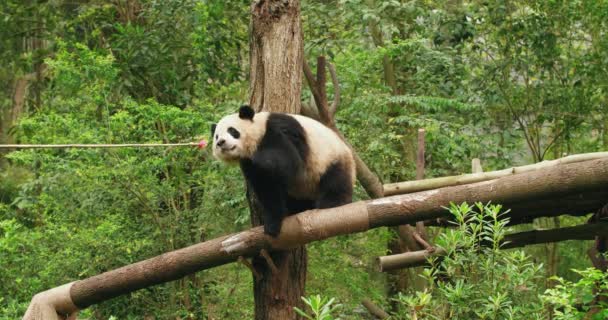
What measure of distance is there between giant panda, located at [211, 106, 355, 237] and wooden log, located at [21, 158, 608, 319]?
6.8 inches

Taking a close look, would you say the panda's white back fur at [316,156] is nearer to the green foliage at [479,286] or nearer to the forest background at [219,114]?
the forest background at [219,114]

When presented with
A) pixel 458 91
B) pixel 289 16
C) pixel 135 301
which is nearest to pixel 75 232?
pixel 135 301

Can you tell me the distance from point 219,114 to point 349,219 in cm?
316

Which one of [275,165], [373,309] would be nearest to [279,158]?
[275,165]

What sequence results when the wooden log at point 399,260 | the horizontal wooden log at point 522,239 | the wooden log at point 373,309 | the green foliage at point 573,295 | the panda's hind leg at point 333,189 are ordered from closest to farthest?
the green foliage at point 573,295 → the panda's hind leg at point 333,189 → the horizontal wooden log at point 522,239 → the wooden log at point 399,260 → the wooden log at point 373,309

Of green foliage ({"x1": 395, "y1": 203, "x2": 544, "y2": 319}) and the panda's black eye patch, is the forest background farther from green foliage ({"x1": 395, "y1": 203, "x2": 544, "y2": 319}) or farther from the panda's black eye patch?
green foliage ({"x1": 395, "y1": 203, "x2": 544, "y2": 319})

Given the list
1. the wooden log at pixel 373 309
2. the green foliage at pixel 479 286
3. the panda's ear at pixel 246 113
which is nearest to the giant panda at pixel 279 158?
the panda's ear at pixel 246 113

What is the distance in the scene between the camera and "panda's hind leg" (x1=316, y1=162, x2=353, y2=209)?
5277 mm

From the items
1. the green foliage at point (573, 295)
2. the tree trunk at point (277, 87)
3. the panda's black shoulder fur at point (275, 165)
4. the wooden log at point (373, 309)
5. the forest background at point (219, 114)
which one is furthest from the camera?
the wooden log at point (373, 309)

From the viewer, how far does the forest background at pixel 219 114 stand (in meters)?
6.96

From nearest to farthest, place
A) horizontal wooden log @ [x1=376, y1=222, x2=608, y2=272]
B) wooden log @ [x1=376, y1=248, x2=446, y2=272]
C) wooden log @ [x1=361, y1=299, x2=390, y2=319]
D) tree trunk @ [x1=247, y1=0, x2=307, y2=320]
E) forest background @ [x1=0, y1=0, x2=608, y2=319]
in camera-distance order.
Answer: tree trunk @ [x1=247, y1=0, x2=307, y2=320] → horizontal wooden log @ [x1=376, y1=222, x2=608, y2=272] → wooden log @ [x1=376, y1=248, x2=446, y2=272] → forest background @ [x1=0, y1=0, x2=608, y2=319] → wooden log @ [x1=361, y1=299, x2=390, y2=319]

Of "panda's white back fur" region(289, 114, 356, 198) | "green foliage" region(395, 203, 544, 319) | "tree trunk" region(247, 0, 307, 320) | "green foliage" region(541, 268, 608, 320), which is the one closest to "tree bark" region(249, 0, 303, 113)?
"tree trunk" region(247, 0, 307, 320)

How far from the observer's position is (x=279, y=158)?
488 cm

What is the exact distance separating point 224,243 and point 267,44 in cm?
162
